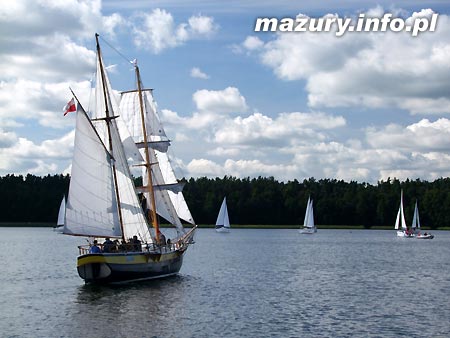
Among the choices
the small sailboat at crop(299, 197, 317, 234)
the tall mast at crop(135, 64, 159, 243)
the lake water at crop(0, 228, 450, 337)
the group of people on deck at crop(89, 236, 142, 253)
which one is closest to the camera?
the lake water at crop(0, 228, 450, 337)

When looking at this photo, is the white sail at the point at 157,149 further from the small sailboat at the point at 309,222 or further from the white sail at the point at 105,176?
the small sailboat at the point at 309,222

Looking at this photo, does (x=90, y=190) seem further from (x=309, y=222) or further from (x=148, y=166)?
(x=309, y=222)

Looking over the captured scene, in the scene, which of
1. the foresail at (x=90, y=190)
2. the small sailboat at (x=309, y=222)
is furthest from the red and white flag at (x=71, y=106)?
the small sailboat at (x=309, y=222)

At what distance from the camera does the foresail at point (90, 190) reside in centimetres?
5447

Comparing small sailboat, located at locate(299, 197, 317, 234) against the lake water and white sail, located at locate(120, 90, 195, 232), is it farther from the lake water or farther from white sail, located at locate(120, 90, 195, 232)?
white sail, located at locate(120, 90, 195, 232)

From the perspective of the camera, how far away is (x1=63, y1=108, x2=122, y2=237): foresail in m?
54.5

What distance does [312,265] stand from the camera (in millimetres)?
82812

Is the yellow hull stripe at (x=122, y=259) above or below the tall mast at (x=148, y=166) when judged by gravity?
below

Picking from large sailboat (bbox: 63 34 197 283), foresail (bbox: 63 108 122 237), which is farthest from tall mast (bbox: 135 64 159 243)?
foresail (bbox: 63 108 122 237)

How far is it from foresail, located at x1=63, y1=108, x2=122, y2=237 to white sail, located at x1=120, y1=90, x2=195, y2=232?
13.2 m

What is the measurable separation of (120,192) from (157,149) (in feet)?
37.1

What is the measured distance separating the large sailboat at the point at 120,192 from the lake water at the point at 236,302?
1879 millimetres

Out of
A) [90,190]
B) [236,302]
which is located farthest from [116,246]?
[236,302]

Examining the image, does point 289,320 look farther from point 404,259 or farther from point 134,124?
point 404,259
